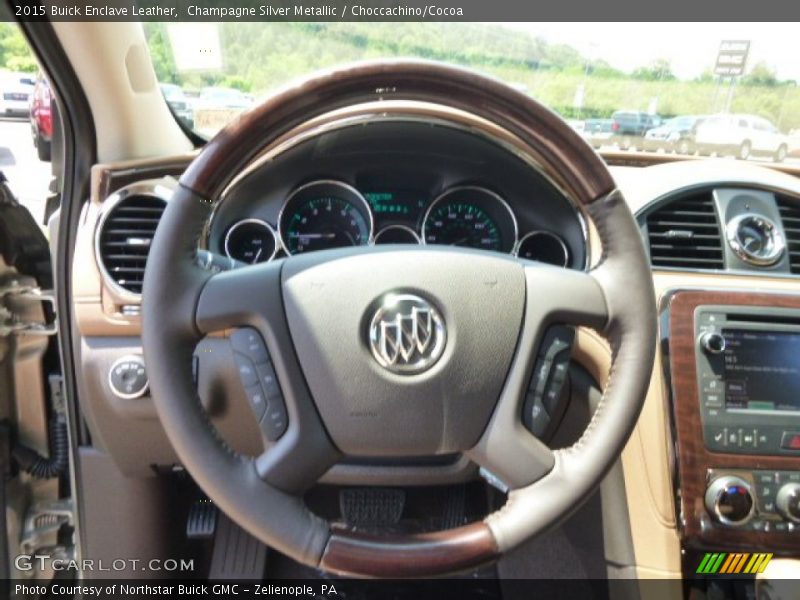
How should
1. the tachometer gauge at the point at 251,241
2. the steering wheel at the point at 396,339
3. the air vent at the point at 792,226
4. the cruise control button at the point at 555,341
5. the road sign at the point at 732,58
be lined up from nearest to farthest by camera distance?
the steering wheel at the point at 396,339 < the cruise control button at the point at 555,341 < the tachometer gauge at the point at 251,241 < the air vent at the point at 792,226 < the road sign at the point at 732,58

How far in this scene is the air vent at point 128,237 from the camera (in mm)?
1420

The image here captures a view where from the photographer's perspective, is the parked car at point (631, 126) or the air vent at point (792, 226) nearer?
the air vent at point (792, 226)

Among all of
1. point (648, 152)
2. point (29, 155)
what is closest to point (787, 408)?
point (648, 152)

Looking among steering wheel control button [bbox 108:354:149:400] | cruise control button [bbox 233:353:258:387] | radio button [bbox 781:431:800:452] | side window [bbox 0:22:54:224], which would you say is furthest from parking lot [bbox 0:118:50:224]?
radio button [bbox 781:431:800:452]

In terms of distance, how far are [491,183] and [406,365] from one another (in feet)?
2.00

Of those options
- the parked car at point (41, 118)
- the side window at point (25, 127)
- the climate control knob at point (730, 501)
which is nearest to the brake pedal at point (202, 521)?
the side window at point (25, 127)

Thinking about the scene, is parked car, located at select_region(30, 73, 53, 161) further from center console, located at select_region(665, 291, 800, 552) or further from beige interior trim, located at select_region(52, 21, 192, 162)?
center console, located at select_region(665, 291, 800, 552)

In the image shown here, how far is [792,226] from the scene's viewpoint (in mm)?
1639

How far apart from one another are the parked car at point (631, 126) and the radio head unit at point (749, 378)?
505 millimetres

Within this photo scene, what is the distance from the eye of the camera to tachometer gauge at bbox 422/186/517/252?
1.55 metres

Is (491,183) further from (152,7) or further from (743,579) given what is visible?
(743,579)

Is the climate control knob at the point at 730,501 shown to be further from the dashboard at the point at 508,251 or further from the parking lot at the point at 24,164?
the parking lot at the point at 24,164

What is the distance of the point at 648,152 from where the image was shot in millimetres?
1739

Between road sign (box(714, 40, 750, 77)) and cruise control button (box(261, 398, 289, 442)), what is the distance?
1.36 meters
